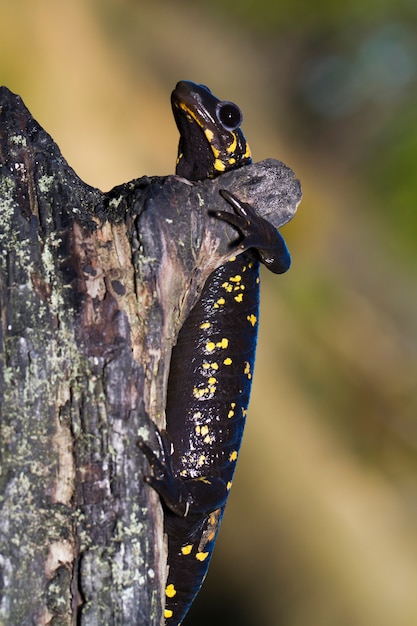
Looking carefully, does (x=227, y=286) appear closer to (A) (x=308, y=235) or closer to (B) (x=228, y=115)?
(B) (x=228, y=115)

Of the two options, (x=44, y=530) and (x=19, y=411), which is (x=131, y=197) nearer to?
(x=19, y=411)

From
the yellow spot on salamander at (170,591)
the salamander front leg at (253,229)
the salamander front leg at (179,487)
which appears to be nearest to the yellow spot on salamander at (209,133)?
the salamander front leg at (253,229)

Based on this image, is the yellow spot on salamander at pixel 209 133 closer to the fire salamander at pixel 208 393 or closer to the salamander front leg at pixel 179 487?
the fire salamander at pixel 208 393

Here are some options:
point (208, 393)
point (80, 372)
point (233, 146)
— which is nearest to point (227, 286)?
point (208, 393)

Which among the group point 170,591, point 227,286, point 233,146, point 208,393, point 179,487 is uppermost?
point 233,146

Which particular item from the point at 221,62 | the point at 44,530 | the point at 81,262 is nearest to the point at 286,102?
the point at 221,62

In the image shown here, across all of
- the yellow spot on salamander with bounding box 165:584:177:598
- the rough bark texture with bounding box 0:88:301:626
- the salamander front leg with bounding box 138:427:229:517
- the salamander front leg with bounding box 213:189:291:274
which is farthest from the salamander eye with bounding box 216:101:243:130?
the yellow spot on salamander with bounding box 165:584:177:598
